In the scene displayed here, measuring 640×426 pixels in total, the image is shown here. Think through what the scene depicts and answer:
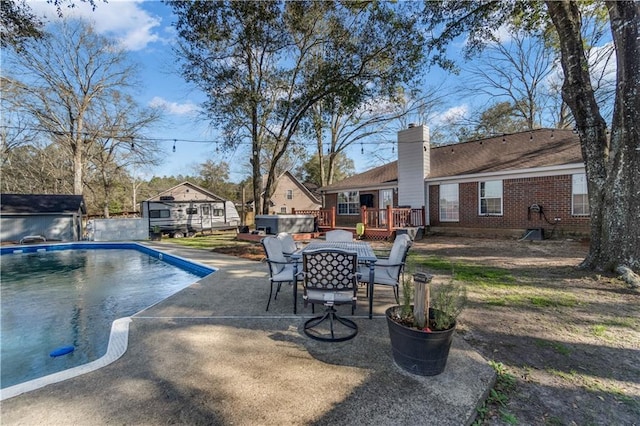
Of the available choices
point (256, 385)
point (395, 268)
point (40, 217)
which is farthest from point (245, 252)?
point (40, 217)

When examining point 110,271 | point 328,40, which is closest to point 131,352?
point 110,271

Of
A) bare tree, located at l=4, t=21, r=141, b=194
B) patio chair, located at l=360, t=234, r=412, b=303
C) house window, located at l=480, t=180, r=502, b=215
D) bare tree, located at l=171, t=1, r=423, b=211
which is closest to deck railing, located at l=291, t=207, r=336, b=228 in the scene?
bare tree, located at l=171, t=1, r=423, b=211

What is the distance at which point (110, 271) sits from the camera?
29.4ft

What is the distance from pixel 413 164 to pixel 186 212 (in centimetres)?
1669

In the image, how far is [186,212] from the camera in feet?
72.0

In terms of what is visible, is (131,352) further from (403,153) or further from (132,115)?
(132,115)

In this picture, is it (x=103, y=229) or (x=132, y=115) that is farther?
(x=132, y=115)

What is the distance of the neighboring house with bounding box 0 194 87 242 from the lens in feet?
52.9

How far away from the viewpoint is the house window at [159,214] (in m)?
20.0

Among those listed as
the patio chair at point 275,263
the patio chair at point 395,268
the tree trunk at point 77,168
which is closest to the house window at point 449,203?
the patio chair at point 395,268

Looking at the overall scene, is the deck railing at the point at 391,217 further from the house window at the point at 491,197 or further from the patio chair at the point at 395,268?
the patio chair at the point at 395,268

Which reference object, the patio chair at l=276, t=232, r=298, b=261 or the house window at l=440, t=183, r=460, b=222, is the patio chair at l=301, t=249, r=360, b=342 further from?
the house window at l=440, t=183, r=460, b=222

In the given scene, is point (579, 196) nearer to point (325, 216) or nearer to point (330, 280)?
point (325, 216)

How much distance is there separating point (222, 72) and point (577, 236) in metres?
14.3
